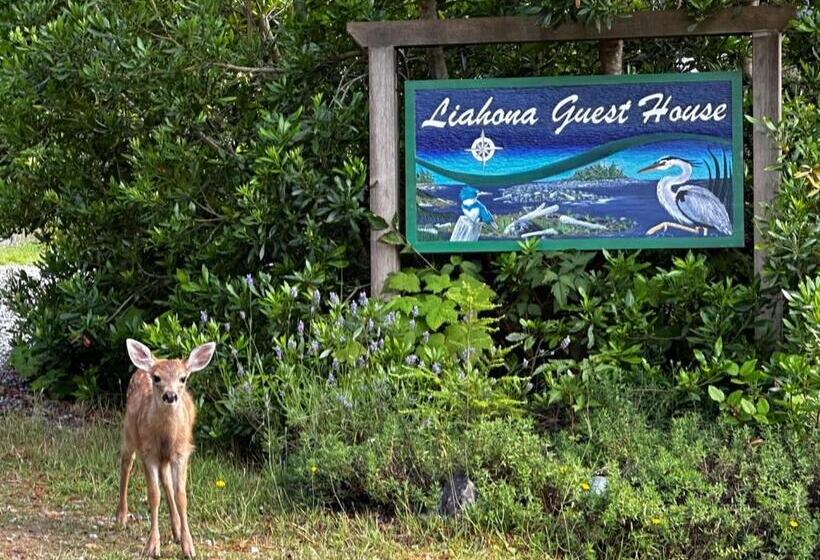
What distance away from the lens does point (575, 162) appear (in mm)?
8055

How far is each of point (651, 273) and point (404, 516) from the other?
8.57 ft

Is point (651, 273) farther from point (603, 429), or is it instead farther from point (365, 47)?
point (365, 47)

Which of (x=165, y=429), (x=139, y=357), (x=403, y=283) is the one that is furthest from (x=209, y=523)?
(x=403, y=283)

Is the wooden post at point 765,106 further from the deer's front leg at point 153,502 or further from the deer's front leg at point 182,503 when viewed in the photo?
the deer's front leg at point 153,502

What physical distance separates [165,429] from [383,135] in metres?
2.60

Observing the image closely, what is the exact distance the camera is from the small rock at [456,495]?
655 cm

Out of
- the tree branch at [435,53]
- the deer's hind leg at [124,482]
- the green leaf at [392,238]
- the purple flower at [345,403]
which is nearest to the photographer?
the deer's hind leg at [124,482]

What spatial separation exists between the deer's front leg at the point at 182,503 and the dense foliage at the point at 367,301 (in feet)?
2.31

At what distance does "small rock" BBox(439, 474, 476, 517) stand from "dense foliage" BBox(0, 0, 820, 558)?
0.06 metres

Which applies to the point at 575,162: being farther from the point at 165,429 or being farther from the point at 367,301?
the point at 165,429

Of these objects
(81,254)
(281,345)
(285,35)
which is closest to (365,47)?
(285,35)

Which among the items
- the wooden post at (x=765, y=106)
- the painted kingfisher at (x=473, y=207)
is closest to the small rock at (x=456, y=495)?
the painted kingfisher at (x=473, y=207)

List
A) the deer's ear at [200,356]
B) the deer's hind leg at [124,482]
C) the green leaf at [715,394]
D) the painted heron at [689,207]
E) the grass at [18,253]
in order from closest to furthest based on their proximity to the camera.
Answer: the deer's ear at [200,356], the deer's hind leg at [124,482], the green leaf at [715,394], the painted heron at [689,207], the grass at [18,253]

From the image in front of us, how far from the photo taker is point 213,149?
8.92 meters
